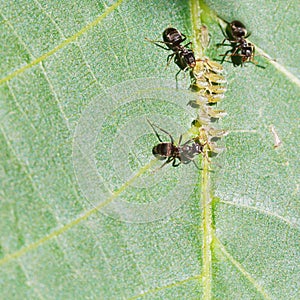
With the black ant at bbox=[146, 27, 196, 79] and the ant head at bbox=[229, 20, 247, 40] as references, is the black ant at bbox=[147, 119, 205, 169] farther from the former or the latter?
the ant head at bbox=[229, 20, 247, 40]

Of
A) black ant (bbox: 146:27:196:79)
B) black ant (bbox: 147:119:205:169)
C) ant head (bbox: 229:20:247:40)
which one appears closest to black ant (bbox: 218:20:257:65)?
ant head (bbox: 229:20:247:40)

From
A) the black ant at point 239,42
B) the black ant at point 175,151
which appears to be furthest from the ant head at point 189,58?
the black ant at point 175,151

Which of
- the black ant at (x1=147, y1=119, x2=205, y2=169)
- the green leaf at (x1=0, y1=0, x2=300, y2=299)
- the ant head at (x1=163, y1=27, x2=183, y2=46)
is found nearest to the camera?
the green leaf at (x1=0, y1=0, x2=300, y2=299)

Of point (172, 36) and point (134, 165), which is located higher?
point (172, 36)

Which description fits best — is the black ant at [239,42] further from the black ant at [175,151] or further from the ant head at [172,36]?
the black ant at [175,151]

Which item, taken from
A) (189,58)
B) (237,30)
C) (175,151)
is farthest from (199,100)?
(237,30)

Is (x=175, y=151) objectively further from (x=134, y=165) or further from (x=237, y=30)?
(x=237, y=30)
